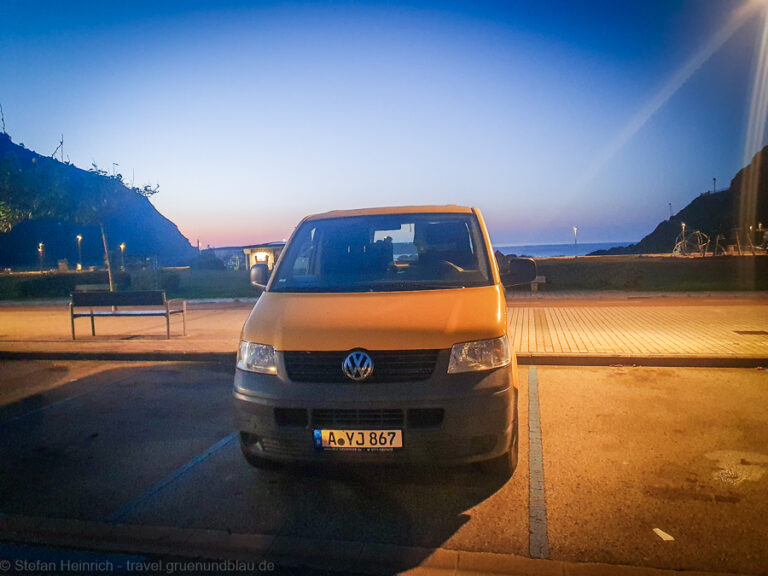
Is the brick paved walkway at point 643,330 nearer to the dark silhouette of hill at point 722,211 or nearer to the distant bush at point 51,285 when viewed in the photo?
the distant bush at point 51,285

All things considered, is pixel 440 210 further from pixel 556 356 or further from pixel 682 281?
pixel 682 281

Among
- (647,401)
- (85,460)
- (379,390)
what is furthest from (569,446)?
(85,460)

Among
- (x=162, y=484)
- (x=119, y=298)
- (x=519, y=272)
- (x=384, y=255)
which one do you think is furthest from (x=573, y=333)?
(x=119, y=298)

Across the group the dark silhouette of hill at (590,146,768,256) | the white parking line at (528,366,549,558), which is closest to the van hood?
the white parking line at (528,366,549,558)

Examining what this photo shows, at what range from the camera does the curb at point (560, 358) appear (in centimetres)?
724

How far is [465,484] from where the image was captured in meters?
3.86

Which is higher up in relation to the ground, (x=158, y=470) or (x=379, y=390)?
(x=379, y=390)

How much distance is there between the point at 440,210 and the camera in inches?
197

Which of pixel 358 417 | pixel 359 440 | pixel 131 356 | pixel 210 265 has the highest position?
pixel 210 265

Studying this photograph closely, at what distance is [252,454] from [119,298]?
8.17 metres

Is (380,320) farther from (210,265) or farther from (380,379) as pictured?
(210,265)

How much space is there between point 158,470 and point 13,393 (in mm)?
3919

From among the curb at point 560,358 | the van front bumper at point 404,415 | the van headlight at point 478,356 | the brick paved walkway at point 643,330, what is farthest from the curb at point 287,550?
the brick paved walkway at point 643,330

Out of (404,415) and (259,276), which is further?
(259,276)
